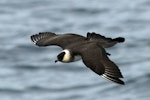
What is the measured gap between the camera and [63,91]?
1836 cm

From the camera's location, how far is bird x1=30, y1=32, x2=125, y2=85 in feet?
32.7

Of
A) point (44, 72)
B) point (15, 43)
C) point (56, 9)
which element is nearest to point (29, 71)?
point (44, 72)

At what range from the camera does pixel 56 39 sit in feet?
37.5

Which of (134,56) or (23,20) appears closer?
(134,56)

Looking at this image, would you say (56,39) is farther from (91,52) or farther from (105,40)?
(91,52)

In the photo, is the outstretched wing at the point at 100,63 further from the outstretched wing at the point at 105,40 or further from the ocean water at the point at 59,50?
the ocean water at the point at 59,50

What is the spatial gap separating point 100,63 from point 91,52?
30 centimetres

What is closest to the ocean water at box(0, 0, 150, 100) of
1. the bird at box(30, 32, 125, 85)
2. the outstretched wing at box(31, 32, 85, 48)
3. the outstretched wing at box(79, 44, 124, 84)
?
the outstretched wing at box(31, 32, 85, 48)

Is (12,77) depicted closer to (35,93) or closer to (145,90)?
(35,93)

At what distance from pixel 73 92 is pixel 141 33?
13.3 ft

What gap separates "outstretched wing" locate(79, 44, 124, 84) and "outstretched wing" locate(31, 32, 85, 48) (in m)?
0.67

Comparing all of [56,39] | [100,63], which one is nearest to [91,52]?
[100,63]

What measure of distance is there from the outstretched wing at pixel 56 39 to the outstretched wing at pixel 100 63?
0.67 meters

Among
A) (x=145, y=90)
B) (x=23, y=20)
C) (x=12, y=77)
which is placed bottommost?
(x=145, y=90)
